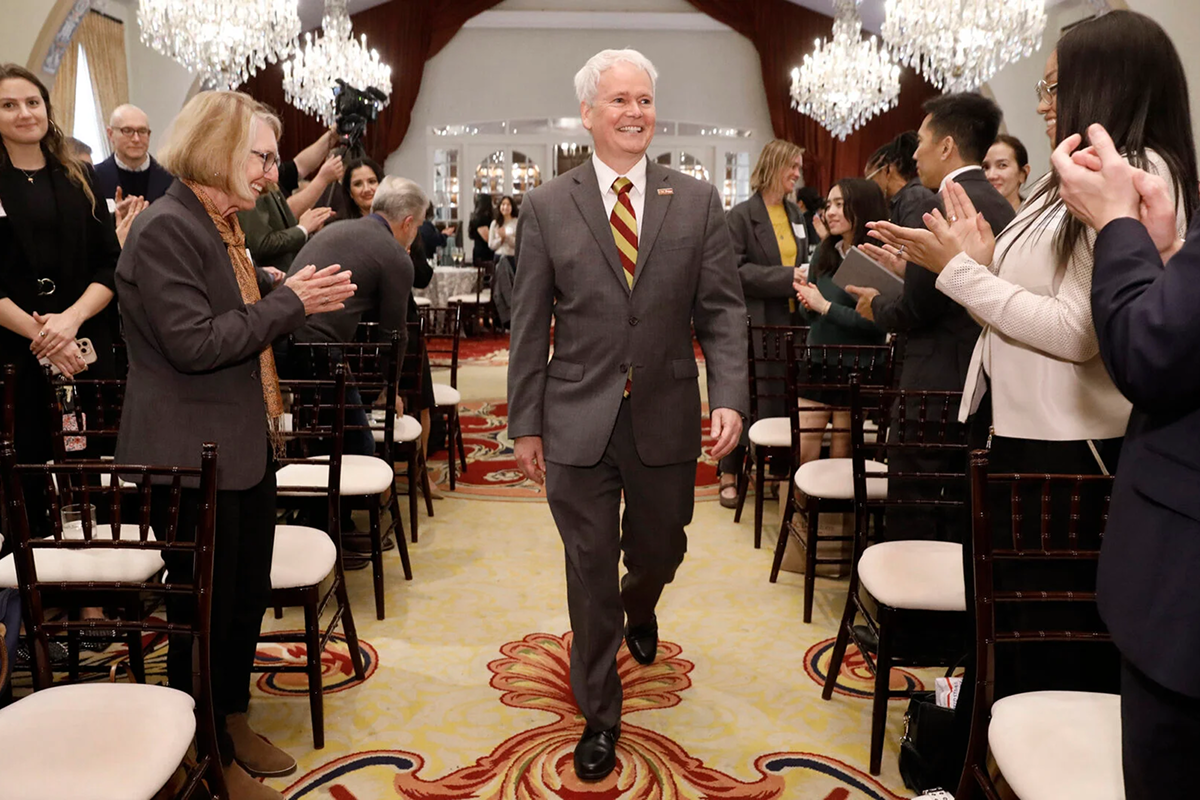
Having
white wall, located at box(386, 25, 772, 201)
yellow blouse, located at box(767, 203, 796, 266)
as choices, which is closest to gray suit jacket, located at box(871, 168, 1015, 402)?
yellow blouse, located at box(767, 203, 796, 266)

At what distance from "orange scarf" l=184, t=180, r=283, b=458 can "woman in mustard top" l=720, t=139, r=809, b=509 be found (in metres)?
2.76

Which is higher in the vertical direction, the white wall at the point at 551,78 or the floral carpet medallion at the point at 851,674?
the white wall at the point at 551,78

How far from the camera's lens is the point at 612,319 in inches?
92.4

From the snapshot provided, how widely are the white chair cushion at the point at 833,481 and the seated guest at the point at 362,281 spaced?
5.77 feet

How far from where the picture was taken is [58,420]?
2854 millimetres

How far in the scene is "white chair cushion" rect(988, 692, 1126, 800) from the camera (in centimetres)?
144

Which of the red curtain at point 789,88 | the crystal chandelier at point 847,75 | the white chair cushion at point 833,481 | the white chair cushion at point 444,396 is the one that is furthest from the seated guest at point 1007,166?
the red curtain at point 789,88

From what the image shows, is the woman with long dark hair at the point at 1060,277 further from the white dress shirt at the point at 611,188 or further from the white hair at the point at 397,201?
the white hair at the point at 397,201

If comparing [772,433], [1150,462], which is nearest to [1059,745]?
[1150,462]

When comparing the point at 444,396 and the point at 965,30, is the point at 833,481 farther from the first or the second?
the point at 965,30

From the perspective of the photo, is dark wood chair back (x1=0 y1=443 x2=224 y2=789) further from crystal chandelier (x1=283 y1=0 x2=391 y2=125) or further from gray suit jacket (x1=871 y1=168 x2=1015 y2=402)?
crystal chandelier (x1=283 y1=0 x2=391 y2=125)

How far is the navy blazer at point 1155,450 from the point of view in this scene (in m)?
1.01

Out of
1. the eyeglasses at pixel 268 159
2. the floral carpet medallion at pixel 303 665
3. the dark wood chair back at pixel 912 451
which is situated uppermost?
the eyeglasses at pixel 268 159

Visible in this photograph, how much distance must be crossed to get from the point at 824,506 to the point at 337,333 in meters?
2.10
